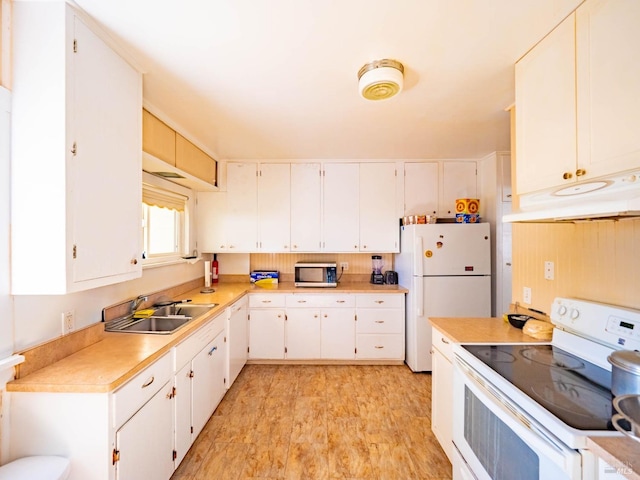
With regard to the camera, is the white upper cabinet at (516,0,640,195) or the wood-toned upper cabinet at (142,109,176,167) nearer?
the white upper cabinet at (516,0,640,195)

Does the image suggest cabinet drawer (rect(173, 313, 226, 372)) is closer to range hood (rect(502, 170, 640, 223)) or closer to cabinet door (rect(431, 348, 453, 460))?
cabinet door (rect(431, 348, 453, 460))

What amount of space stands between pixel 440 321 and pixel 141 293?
235 centimetres

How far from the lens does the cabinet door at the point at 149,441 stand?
1224 mm

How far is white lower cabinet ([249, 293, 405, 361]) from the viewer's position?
3.18m

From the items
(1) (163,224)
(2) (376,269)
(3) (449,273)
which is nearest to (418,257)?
(3) (449,273)

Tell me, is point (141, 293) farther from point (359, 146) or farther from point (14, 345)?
point (359, 146)

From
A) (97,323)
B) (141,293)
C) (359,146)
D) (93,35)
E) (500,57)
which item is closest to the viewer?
(93,35)

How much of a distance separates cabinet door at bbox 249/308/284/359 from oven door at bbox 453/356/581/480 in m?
2.04

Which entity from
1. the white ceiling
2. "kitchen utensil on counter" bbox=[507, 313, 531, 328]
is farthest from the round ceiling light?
"kitchen utensil on counter" bbox=[507, 313, 531, 328]

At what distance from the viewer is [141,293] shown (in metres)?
2.28

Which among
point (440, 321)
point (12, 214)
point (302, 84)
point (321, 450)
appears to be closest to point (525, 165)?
point (440, 321)

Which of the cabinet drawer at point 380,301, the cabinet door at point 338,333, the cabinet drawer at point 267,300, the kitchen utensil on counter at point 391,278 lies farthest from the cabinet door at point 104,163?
the kitchen utensil on counter at point 391,278

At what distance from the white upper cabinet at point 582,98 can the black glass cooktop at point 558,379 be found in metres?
Result: 0.83

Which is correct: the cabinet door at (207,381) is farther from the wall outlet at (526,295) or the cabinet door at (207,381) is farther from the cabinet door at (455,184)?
the cabinet door at (455,184)
